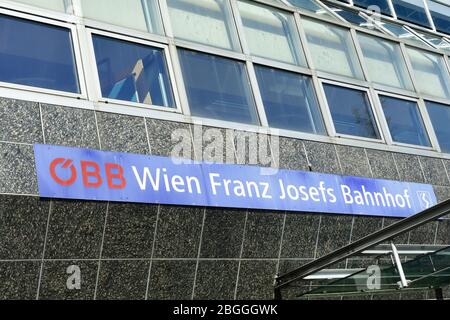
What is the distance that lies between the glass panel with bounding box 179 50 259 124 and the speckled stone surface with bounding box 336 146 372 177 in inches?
55.1

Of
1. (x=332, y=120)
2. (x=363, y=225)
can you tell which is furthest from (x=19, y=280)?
(x=332, y=120)

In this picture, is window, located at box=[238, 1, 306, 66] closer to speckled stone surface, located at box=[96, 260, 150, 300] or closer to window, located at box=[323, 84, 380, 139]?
window, located at box=[323, 84, 380, 139]

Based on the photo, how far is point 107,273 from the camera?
7.73 meters

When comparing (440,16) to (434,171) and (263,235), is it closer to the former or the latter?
(434,171)

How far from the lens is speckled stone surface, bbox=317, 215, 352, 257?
9688 mm

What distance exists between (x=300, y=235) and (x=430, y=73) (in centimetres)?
519

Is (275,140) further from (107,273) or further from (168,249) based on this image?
(107,273)

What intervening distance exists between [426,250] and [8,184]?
4.14 meters

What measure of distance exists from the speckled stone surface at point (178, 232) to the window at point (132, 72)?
136 centimetres

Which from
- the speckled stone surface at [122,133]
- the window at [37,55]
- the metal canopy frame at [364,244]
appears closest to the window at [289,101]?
the metal canopy frame at [364,244]

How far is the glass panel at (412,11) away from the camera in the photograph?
15.0 metres

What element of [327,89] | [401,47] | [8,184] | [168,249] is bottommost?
[168,249]

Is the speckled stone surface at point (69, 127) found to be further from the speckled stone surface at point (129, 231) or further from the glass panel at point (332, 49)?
Answer: the glass panel at point (332, 49)
